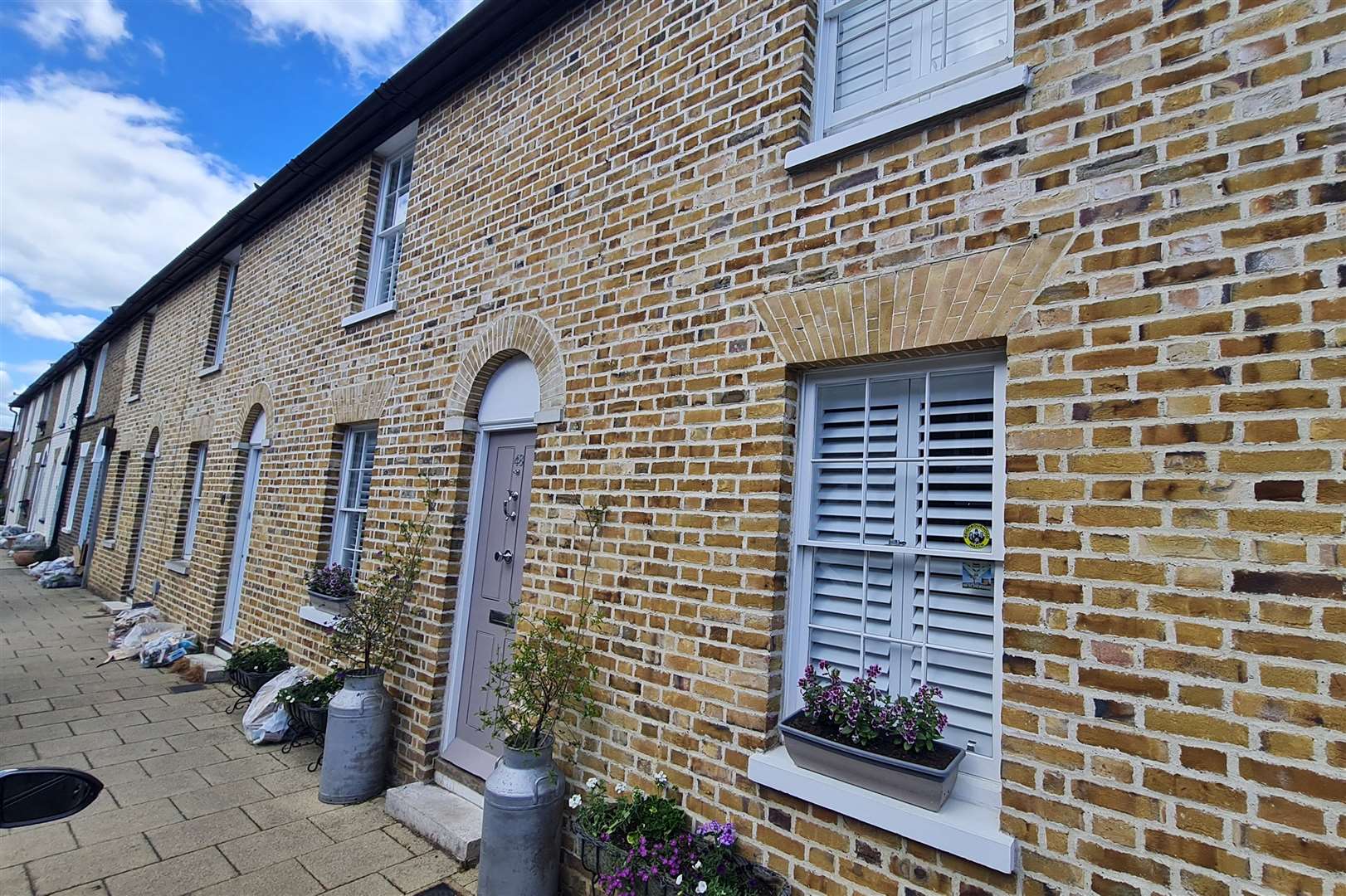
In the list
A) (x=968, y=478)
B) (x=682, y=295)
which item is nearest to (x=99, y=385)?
(x=682, y=295)

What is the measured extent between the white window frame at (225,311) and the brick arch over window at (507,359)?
763 cm

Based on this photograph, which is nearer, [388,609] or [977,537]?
[977,537]

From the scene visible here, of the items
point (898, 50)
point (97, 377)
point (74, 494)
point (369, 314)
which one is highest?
point (97, 377)

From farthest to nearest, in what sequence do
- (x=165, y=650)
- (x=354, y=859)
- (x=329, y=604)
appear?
1. (x=165, y=650)
2. (x=329, y=604)
3. (x=354, y=859)

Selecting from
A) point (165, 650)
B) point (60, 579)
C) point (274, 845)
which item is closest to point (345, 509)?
point (274, 845)

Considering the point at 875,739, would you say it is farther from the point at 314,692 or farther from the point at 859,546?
the point at 314,692

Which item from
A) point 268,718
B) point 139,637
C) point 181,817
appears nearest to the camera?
point 181,817

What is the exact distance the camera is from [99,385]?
1655 cm

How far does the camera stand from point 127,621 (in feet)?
31.1

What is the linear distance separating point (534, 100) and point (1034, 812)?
18.0 feet

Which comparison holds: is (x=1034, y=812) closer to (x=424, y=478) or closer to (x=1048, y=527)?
(x=1048, y=527)

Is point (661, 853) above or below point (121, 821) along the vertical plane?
above

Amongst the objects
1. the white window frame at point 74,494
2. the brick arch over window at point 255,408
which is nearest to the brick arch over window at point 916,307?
the brick arch over window at point 255,408

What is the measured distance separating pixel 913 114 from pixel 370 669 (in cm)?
536
